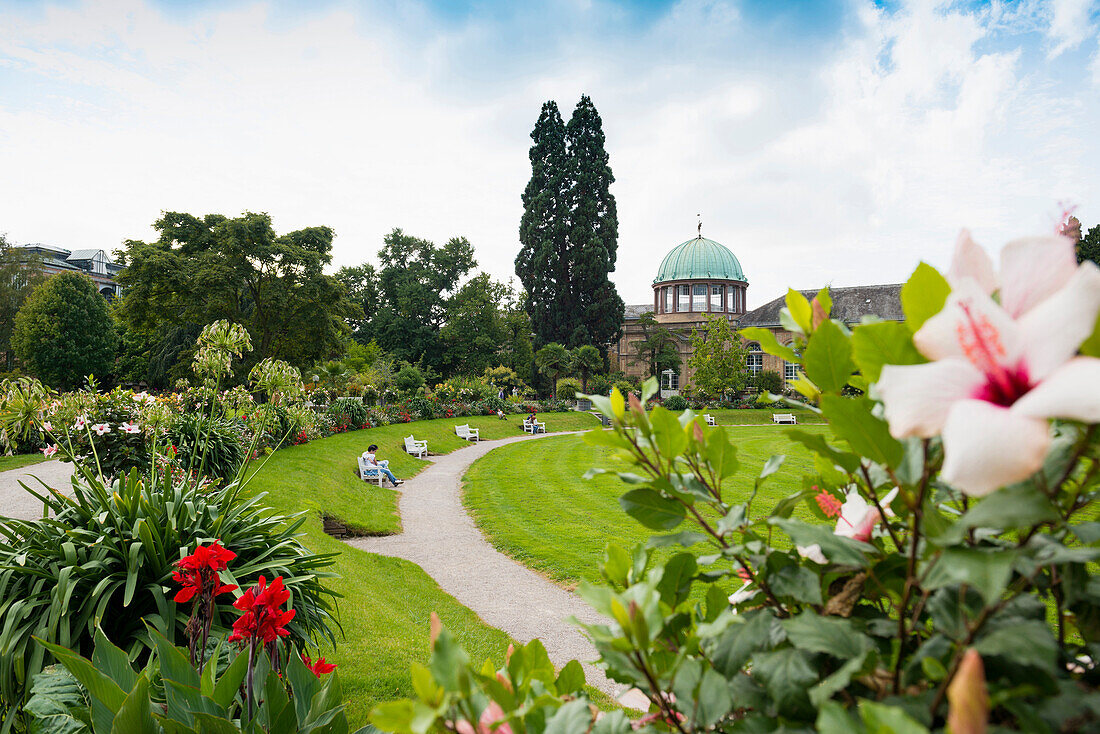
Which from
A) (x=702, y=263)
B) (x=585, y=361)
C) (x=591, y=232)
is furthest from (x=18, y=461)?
(x=702, y=263)

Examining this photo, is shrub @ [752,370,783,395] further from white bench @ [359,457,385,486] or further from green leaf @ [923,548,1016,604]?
green leaf @ [923,548,1016,604]

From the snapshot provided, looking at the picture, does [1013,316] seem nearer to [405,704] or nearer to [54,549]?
[405,704]

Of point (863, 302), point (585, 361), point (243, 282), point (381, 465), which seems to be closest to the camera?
point (381, 465)

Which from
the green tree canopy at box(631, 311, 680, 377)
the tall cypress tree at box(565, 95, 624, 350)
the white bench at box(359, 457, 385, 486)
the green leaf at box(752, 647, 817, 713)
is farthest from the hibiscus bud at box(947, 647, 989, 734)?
the green tree canopy at box(631, 311, 680, 377)

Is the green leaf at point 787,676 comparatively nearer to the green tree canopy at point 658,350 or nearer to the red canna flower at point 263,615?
the red canna flower at point 263,615

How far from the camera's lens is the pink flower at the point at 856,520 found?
977 mm

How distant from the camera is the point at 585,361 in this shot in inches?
1534

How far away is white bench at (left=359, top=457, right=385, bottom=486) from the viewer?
14250 millimetres

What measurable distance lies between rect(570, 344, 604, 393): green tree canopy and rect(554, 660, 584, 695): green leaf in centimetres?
3767

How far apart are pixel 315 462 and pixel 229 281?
1599 centimetres

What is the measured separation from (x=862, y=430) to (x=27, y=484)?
51.7ft

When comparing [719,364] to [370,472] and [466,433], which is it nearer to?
[466,433]

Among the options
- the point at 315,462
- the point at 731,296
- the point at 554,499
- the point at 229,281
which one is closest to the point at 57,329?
the point at 229,281

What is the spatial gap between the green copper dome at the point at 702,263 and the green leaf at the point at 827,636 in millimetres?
57432
